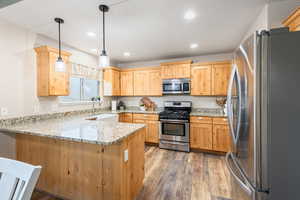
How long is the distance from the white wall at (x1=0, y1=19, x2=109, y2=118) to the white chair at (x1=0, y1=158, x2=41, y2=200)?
76.2 inches

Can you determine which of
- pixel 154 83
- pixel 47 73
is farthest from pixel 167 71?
pixel 47 73

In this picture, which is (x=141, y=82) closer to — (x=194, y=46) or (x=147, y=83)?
(x=147, y=83)

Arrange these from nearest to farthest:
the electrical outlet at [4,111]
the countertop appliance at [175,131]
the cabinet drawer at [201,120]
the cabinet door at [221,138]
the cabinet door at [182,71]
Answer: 1. the electrical outlet at [4,111]
2. the cabinet door at [221,138]
3. the cabinet drawer at [201,120]
4. the countertop appliance at [175,131]
5. the cabinet door at [182,71]

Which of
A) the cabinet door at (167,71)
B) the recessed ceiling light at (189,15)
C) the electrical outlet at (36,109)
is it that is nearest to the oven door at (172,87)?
the cabinet door at (167,71)

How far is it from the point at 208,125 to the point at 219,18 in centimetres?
232

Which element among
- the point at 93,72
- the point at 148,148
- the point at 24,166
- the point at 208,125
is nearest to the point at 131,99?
the point at 93,72

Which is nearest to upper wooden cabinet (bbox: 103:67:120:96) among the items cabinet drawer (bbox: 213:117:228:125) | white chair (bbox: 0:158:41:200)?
cabinet drawer (bbox: 213:117:228:125)

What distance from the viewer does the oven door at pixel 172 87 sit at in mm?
3995

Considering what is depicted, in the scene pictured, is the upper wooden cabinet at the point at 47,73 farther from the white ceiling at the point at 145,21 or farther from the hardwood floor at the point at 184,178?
the hardwood floor at the point at 184,178

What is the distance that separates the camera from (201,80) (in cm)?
382

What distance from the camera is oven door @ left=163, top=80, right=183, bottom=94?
3.99 metres

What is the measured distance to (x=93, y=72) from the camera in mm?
4137

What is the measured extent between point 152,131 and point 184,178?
1.73 meters

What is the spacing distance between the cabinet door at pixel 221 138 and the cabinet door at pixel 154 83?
1.82 m
